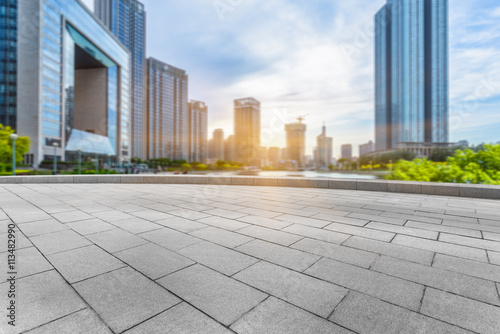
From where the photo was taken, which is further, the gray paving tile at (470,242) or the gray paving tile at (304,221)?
the gray paving tile at (304,221)

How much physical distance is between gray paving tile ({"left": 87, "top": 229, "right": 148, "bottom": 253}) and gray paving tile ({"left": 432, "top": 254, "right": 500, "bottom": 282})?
4.43 metres

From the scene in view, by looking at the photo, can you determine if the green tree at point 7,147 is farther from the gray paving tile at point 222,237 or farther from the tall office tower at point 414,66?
the tall office tower at point 414,66

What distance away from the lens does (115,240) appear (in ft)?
14.0

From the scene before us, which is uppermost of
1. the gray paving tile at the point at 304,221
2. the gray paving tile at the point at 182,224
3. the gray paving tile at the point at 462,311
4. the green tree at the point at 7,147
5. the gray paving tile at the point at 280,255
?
the green tree at the point at 7,147

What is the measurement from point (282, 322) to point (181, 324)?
85 cm

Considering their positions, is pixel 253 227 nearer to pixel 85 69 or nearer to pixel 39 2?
pixel 39 2

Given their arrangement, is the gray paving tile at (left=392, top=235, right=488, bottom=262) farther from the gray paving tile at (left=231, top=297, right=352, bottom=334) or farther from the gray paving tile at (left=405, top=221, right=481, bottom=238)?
the gray paving tile at (left=231, top=297, right=352, bottom=334)

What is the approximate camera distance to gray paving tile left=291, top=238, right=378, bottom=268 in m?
3.50

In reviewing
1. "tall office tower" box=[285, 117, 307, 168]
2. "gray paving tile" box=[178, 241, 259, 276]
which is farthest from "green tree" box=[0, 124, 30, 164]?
"tall office tower" box=[285, 117, 307, 168]

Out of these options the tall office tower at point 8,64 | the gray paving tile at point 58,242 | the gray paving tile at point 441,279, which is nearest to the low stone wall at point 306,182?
the gray paving tile at point 441,279

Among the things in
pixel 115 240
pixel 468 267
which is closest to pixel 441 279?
pixel 468 267

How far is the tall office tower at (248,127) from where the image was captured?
130 metres

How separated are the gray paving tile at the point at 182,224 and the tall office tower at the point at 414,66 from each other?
412 feet

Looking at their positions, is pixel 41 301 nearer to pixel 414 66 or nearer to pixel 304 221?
pixel 304 221
